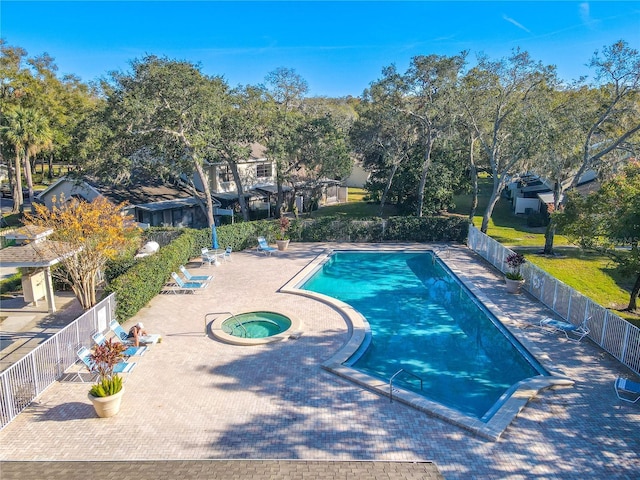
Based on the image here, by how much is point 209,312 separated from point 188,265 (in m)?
7.18

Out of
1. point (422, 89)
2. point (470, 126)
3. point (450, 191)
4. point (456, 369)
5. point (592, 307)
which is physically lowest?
point (456, 369)

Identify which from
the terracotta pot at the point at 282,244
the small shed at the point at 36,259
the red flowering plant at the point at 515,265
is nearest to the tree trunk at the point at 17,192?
the small shed at the point at 36,259

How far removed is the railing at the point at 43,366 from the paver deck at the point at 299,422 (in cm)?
30

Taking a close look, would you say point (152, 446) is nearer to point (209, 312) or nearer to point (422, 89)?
point (209, 312)

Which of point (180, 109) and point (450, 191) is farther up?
point (180, 109)

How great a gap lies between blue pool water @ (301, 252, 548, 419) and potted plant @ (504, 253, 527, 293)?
5.88ft

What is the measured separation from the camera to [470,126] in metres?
29.7

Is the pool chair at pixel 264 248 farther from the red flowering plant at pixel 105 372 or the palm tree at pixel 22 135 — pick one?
the palm tree at pixel 22 135

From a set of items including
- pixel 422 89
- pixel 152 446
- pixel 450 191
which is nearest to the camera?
pixel 152 446

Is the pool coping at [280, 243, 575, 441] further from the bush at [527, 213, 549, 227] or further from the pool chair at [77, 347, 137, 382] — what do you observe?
the bush at [527, 213, 549, 227]

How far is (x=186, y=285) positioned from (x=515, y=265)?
14.3 meters

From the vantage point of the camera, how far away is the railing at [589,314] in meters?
12.5

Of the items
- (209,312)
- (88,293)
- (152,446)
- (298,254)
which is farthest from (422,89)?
(152,446)

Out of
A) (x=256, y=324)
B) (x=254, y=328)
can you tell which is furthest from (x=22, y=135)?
(x=254, y=328)
